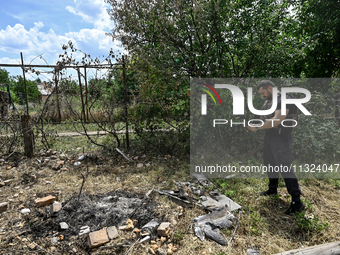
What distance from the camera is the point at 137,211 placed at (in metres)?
3.08

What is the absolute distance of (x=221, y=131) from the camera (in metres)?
5.56

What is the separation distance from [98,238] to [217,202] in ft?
5.73

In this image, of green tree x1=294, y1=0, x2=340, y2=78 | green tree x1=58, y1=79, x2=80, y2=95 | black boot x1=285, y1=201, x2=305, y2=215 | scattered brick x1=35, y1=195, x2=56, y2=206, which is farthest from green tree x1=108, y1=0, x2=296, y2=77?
scattered brick x1=35, y1=195, x2=56, y2=206

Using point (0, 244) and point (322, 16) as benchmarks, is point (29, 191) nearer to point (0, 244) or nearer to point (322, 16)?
point (0, 244)

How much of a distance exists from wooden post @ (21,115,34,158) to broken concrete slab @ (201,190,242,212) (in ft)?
13.4

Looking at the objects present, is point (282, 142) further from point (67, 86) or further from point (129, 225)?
point (67, 86)

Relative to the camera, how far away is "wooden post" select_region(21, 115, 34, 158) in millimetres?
5098

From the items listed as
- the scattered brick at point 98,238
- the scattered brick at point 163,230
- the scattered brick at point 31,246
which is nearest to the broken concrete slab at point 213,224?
the scattered brick at point 163,230

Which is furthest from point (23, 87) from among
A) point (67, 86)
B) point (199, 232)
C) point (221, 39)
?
point (199, 232)

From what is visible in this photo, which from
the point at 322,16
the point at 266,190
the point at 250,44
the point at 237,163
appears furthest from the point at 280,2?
the point at 266,190

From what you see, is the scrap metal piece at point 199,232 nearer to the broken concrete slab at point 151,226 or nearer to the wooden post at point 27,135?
the broken concrete slab at point 151,226

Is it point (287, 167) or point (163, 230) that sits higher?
point (287, 167)

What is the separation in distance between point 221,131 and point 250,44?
2194 millimetres

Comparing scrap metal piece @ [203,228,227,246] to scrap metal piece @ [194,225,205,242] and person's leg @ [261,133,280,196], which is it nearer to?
scrap metal piece @ [194,225,205,242]
